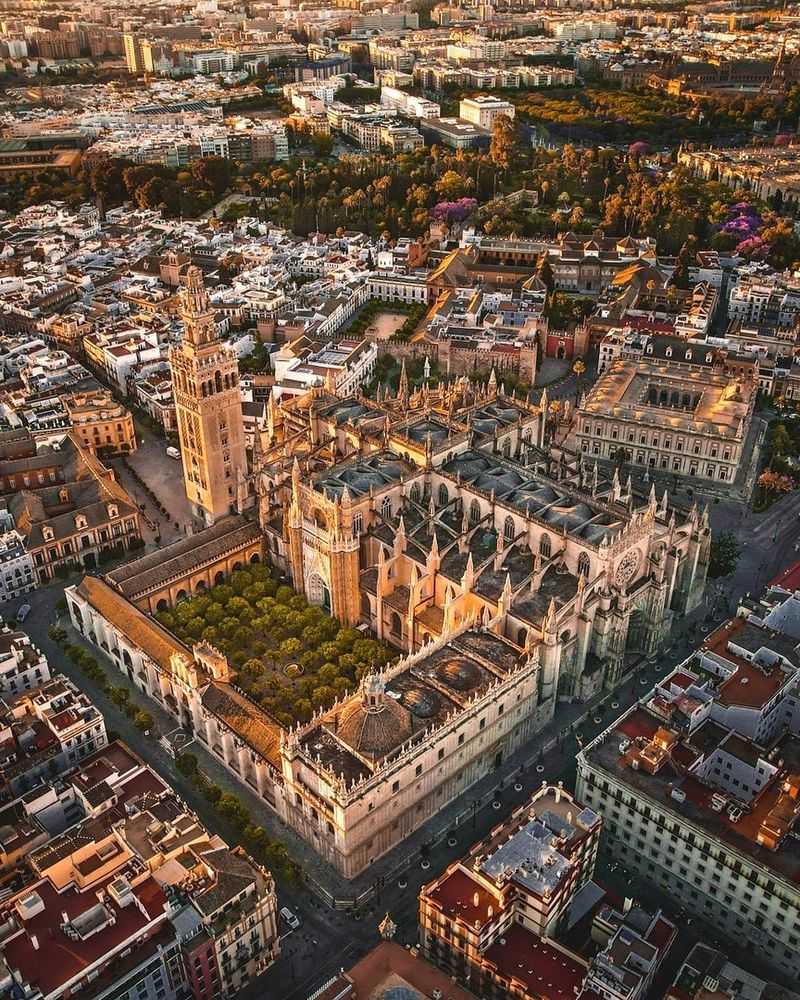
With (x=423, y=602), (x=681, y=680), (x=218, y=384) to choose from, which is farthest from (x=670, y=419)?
(x=218, y=384)

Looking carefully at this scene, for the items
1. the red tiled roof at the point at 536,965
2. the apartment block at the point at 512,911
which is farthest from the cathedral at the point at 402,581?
the red tiled roof at the point at 536,965

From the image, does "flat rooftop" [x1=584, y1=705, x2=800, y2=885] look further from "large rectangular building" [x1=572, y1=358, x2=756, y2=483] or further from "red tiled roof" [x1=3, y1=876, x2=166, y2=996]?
"large rectangular building" [x1=572, y1=358, x2=756, y2=483]

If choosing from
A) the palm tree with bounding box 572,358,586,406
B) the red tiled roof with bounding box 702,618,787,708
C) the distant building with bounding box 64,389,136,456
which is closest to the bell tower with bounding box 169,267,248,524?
the distant building with bounding box 64,389,136,456

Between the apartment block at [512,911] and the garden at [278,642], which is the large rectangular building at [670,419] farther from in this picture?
the apartment block at [512,911]

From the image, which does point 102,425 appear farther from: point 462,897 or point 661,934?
point 661,934

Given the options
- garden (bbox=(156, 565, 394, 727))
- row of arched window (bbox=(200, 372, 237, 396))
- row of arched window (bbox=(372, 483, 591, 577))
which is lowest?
garden (bbox=(156, 565, 394, 727))

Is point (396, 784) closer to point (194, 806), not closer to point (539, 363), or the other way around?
point (194, 806)

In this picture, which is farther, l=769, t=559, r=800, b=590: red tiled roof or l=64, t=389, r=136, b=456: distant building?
l=64, t=389, r=136, b=456: distant building

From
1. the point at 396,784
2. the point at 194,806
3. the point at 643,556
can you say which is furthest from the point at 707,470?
the point at 194,806
